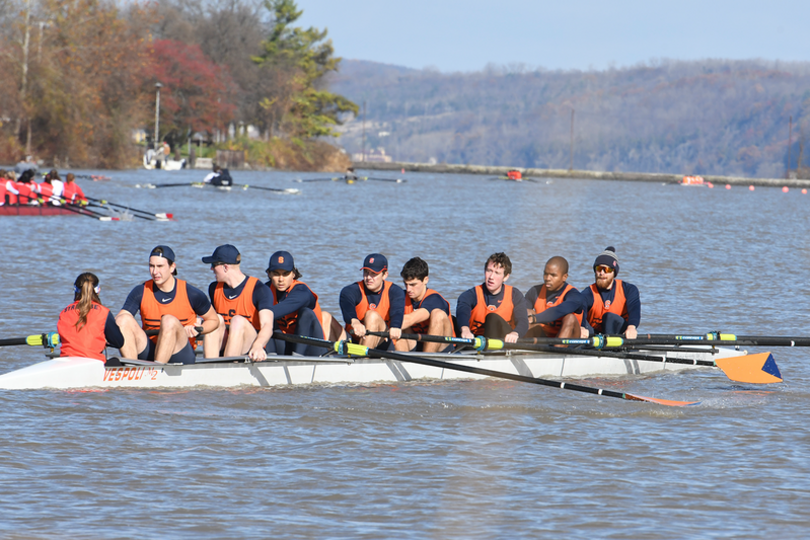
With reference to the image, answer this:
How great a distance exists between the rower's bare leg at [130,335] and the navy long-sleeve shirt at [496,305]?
3.10 meters

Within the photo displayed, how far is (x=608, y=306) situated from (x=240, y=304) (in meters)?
4.00

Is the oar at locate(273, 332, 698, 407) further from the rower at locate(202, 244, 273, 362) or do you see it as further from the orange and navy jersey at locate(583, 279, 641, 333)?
the orange and navy jersey at locate(583, 279, 641, 333)

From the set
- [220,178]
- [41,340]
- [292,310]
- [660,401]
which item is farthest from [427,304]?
[220,178]

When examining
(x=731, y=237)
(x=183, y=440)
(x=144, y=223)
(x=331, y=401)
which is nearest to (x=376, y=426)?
(x=331, y=401)

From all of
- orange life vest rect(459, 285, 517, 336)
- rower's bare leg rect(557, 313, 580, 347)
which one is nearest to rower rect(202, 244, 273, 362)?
orange life vest rect(459, 285, 517, 336)

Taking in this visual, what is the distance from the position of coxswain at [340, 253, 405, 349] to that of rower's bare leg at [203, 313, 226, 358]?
117cm

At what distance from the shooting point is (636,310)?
35.3 feet

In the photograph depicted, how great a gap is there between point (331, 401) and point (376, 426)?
0.87 m

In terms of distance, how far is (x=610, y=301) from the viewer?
10.9m

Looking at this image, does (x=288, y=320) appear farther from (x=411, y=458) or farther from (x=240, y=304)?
(x=411, y=458)

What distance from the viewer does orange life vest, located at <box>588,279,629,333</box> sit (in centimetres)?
1087

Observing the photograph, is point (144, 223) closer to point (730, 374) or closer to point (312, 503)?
point (730, 374)

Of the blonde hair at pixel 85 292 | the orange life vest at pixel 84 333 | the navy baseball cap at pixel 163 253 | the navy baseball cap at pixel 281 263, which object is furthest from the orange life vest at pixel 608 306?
the blonde hair at pixel 85 292

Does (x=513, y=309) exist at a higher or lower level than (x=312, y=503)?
higher
